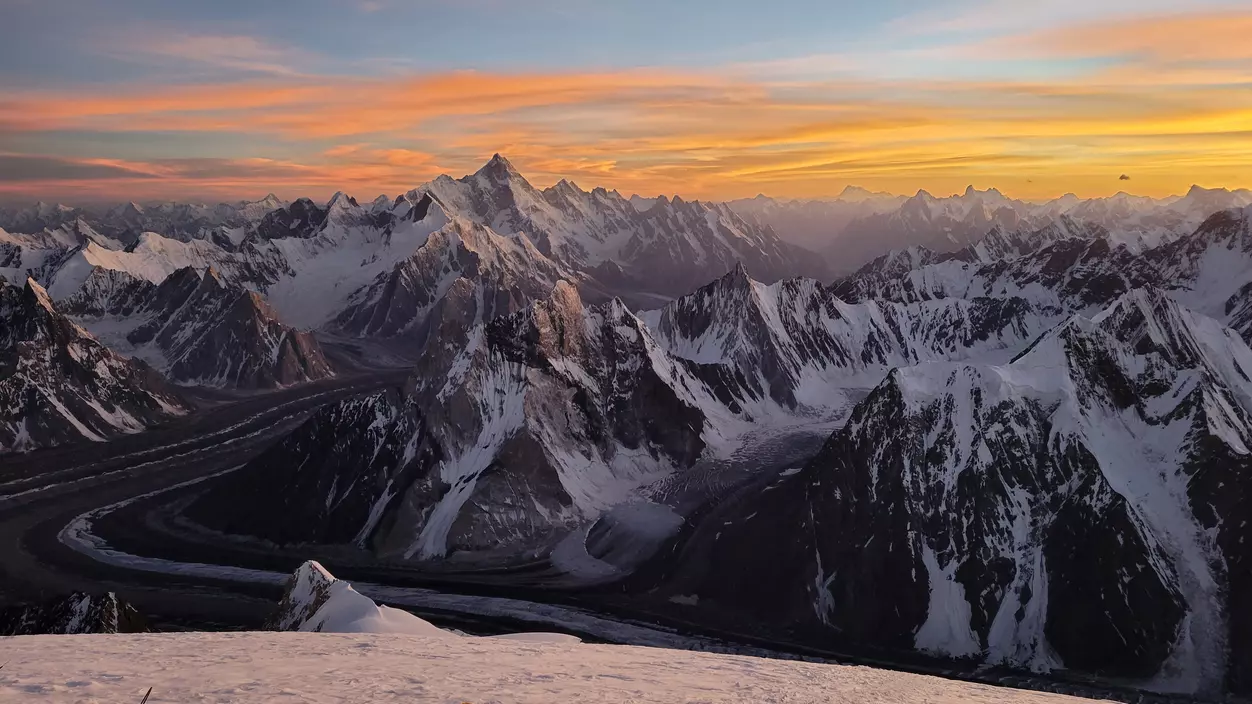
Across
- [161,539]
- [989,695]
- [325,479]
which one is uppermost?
[989,695]

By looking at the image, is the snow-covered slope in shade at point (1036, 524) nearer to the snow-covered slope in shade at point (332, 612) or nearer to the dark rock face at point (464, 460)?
the dark rock face at point (464, 460)

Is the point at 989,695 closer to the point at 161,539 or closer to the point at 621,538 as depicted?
the point at 621,538

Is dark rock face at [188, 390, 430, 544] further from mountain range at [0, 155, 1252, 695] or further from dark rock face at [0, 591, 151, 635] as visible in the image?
dark rock face at [0, 591, 151, 635]

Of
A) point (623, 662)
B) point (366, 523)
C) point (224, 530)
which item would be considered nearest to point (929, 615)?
point (623, 662)

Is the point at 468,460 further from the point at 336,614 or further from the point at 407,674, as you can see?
the point at 407,674

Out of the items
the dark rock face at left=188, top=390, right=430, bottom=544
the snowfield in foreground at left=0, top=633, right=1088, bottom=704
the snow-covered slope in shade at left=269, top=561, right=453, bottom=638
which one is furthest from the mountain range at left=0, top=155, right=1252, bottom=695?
the snow-covered slope in shade at left=269, top=561, right=453, bottom=638

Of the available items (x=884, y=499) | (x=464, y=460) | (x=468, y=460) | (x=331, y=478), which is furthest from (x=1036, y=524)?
(x=331, y=478)

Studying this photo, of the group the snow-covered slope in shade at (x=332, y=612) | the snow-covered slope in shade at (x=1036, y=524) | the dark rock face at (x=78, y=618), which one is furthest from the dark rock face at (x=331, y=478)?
the snow-covered slope in shade at (x=332, y=612)
